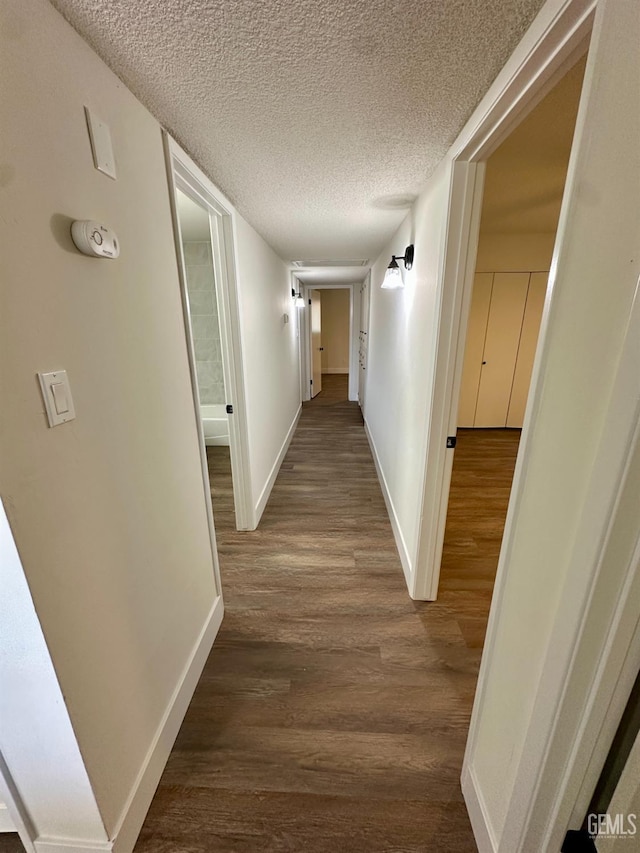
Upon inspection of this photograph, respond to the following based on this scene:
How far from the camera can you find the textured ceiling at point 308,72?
730mm

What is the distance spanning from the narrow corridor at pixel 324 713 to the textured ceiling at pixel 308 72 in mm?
2142

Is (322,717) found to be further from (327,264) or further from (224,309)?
(327,264)

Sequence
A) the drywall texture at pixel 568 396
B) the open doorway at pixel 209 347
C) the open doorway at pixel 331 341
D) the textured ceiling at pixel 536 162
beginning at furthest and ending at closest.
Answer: the open doorway at pixel 331 341, the open doorway at pixel 209 347, the textured ceiling at pixel 536 162, the drywall texture at pixel 568 396

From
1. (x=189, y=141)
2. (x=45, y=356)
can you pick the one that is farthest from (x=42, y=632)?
(x=189, y=141)

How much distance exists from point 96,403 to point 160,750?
1216 mm

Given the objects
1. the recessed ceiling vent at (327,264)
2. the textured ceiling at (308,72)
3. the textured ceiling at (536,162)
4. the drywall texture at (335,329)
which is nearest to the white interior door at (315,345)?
the drywall texture at (335,329)

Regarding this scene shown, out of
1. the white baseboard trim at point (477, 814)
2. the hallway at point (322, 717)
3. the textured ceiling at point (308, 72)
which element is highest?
the textured ceiling at point (308, 72)

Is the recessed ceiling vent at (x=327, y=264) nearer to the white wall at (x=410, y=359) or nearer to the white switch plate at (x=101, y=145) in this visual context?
the white wall at (x=410, y=359)

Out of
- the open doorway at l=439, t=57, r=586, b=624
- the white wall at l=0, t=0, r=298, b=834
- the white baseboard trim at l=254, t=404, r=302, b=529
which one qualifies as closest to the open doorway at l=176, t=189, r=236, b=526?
the white baseboard trim at l=254, t=404, r=302, b=529

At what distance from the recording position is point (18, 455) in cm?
66

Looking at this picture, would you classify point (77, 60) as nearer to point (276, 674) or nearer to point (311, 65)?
point (311, 65)

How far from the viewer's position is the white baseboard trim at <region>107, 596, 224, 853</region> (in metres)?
0.98

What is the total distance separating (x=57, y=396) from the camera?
0.74 meters

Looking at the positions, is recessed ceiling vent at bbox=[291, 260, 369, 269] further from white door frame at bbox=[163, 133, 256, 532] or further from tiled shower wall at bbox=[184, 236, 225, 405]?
white door frame at bbox=[163, 133, 256, 532]
